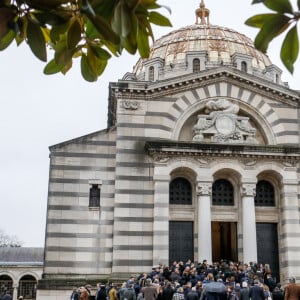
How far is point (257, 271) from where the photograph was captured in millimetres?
22016

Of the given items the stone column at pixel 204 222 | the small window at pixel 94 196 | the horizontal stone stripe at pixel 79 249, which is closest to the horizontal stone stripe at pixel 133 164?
the small window at pixel 94 196

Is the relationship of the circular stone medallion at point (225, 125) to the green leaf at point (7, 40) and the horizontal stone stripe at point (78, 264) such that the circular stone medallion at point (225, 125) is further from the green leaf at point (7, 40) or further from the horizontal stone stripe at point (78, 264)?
A: the green leaf at point (7, 40)

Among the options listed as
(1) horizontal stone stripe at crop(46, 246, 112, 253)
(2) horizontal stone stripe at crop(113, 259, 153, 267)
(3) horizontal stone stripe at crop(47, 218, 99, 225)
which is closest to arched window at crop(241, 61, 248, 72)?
(3) horizontal stone stripe at crop(47, 218, 99, 225)

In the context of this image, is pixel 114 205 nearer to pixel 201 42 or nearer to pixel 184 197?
pixel 184 197

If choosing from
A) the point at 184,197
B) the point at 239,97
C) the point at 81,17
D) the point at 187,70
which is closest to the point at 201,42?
the point at 187,70

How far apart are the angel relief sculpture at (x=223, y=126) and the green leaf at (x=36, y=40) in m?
24.0

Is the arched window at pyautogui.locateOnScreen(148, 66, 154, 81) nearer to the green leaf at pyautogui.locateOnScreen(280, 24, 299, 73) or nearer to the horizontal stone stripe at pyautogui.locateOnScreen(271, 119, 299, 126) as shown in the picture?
the horizontal stone stripe at pyautogui.locateOnScreen(271, 119, 299, 126)

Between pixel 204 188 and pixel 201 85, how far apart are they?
17.8 feet

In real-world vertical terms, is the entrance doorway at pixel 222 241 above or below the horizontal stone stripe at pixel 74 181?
below

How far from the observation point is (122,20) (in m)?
2.59

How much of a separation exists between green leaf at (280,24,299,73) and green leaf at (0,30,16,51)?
1.42 m

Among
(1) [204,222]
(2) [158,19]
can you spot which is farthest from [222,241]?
(2) [158,19]

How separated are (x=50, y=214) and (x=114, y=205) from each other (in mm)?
2978

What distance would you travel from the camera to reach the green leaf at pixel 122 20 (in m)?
2.57
